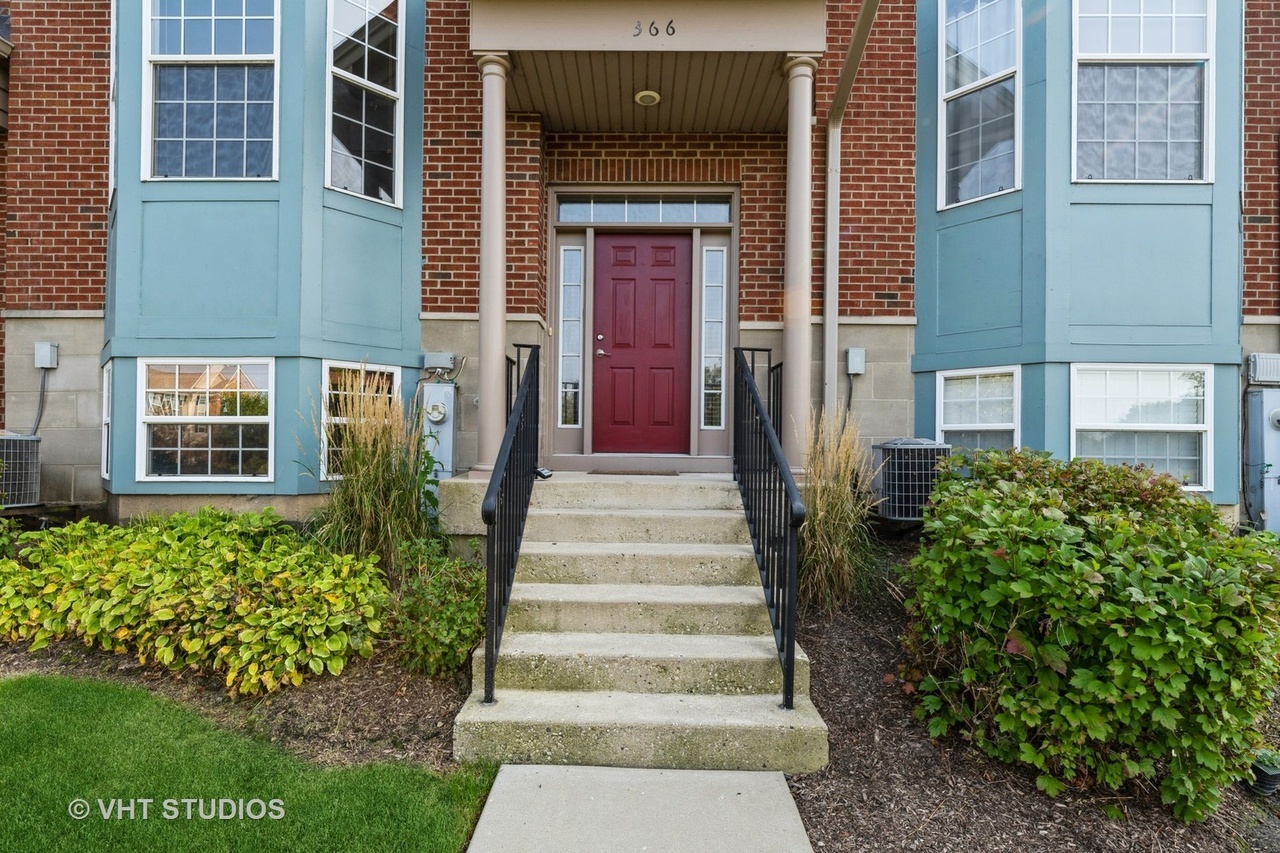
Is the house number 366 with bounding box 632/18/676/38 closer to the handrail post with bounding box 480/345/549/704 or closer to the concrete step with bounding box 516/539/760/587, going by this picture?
the handrail post with bounding box 480/345/549/704

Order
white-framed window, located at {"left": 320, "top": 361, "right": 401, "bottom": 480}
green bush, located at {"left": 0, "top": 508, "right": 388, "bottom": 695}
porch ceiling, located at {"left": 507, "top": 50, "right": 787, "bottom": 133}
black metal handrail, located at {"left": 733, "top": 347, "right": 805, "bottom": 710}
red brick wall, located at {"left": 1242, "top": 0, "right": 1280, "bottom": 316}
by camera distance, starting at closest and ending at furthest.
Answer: black metal handrail, located at {"left": 733, "top": 347, "right": 805, "bottom": 710}, green bush, located at {"left": 0, "top": 508, "right": 388, "bottom": 695}, white-framed window, located at {"left": 320, "top": 361, "right": 401, "bottom": 480}, porch ceiling, located at {"left": 507, "top": 50, "right": 787, "bottom": 133}, red brick wall, located at {"left": 1242, "top": 0, "right": 1280, "bottom": 316}

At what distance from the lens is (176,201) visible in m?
4.78

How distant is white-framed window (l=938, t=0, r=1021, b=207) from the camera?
16.6ft

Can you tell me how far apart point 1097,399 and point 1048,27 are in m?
2.70

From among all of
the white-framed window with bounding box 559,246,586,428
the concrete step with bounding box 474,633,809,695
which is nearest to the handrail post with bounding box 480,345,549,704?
the concrete step with bounding box 474,633,809,695

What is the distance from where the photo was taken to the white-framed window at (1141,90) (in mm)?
4828

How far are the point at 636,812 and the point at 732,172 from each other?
479 centimetres

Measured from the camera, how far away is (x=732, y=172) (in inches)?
219

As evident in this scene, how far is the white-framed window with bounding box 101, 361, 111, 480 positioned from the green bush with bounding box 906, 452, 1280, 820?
5624mm

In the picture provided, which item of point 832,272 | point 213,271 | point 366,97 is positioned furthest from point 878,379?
point 213,271

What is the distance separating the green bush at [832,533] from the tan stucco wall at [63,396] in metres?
5.55

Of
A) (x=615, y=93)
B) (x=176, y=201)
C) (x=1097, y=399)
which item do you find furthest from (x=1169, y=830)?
(x=176, y=201)

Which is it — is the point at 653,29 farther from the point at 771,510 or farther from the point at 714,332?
the point at 771,510

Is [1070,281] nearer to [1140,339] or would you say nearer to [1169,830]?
[1140,339]
